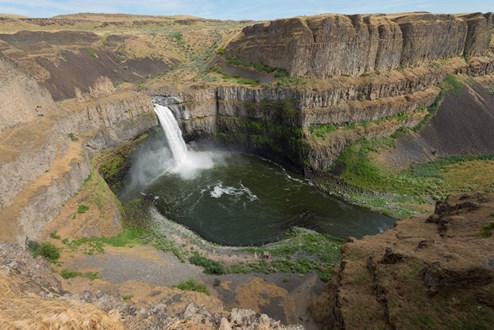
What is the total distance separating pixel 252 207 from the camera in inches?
1478

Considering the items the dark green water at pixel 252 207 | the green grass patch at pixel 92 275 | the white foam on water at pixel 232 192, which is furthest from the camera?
the white foam on water at pixel 232 192

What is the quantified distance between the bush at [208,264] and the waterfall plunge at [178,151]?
20102 mm

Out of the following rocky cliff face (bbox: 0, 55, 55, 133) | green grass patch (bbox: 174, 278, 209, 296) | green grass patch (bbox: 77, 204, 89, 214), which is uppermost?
rocky cliff face (bbox: 0, 55, 55, 133)

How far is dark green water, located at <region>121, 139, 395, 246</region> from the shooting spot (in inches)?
1315

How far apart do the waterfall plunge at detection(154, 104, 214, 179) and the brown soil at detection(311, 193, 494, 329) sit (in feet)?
96.6

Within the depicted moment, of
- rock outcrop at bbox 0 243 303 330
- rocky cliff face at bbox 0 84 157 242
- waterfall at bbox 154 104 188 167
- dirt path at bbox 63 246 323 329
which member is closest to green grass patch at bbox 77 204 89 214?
rocky cliff face at bbox 0 84 157 242

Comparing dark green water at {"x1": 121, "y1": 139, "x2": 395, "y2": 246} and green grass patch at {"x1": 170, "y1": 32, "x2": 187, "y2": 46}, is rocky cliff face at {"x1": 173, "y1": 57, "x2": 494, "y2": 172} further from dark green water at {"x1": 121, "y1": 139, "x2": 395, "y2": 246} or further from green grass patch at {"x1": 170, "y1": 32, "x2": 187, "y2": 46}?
green grass patch at {"x1": 170, "y1": 32, "x2": 187, "y2": 46}

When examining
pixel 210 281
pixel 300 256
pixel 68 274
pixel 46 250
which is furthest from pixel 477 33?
pixel 46 250

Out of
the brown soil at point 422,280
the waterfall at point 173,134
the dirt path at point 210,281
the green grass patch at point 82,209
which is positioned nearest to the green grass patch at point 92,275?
the dirt path at point 210,281

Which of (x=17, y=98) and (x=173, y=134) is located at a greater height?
(x=17, y=98)

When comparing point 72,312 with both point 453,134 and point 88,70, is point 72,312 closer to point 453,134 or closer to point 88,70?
point 453,134

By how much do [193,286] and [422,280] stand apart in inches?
560

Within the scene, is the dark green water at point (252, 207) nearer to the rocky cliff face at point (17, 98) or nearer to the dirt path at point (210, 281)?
the dirt path at point (210, 281)

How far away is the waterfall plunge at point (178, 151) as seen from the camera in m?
A: 46.6
